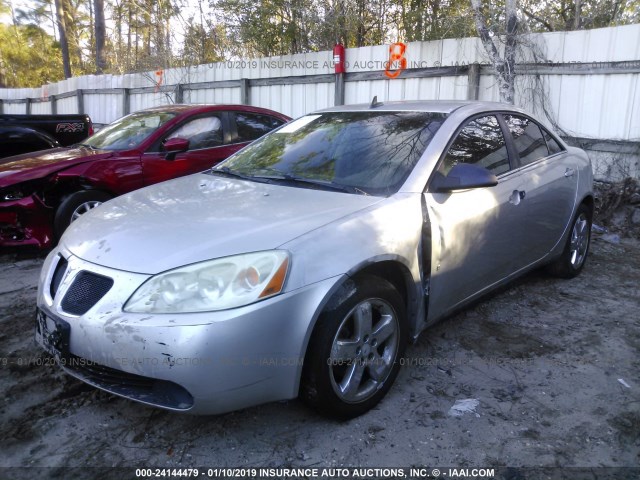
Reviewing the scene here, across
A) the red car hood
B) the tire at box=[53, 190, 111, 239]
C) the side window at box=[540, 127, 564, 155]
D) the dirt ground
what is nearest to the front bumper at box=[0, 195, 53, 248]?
the tire at box=[53, 190, 111, 239]

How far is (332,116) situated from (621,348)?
8.24ft

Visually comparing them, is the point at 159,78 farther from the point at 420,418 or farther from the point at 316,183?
the point at 420,418

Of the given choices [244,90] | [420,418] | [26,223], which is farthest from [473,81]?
[420,418]

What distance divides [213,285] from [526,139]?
2.90 meters

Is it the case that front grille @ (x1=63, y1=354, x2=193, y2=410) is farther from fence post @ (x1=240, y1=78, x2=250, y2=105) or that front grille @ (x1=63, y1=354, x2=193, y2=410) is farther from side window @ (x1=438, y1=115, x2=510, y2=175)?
fence post @ (x1=240, y1=78, x2=250, y2=105)

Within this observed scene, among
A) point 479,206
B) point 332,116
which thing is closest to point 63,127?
point 332,116

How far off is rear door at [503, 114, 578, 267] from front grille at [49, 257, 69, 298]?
9.65 feet

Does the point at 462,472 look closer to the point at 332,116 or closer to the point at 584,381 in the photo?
the point at 584,381

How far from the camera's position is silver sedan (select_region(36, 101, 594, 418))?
229 cm

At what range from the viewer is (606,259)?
5668 mm

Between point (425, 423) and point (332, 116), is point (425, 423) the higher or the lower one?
the lower one

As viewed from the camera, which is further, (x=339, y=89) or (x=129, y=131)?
(x=339, y=89)

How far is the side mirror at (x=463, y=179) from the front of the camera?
10.1 feet

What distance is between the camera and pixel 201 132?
629 centimetres
